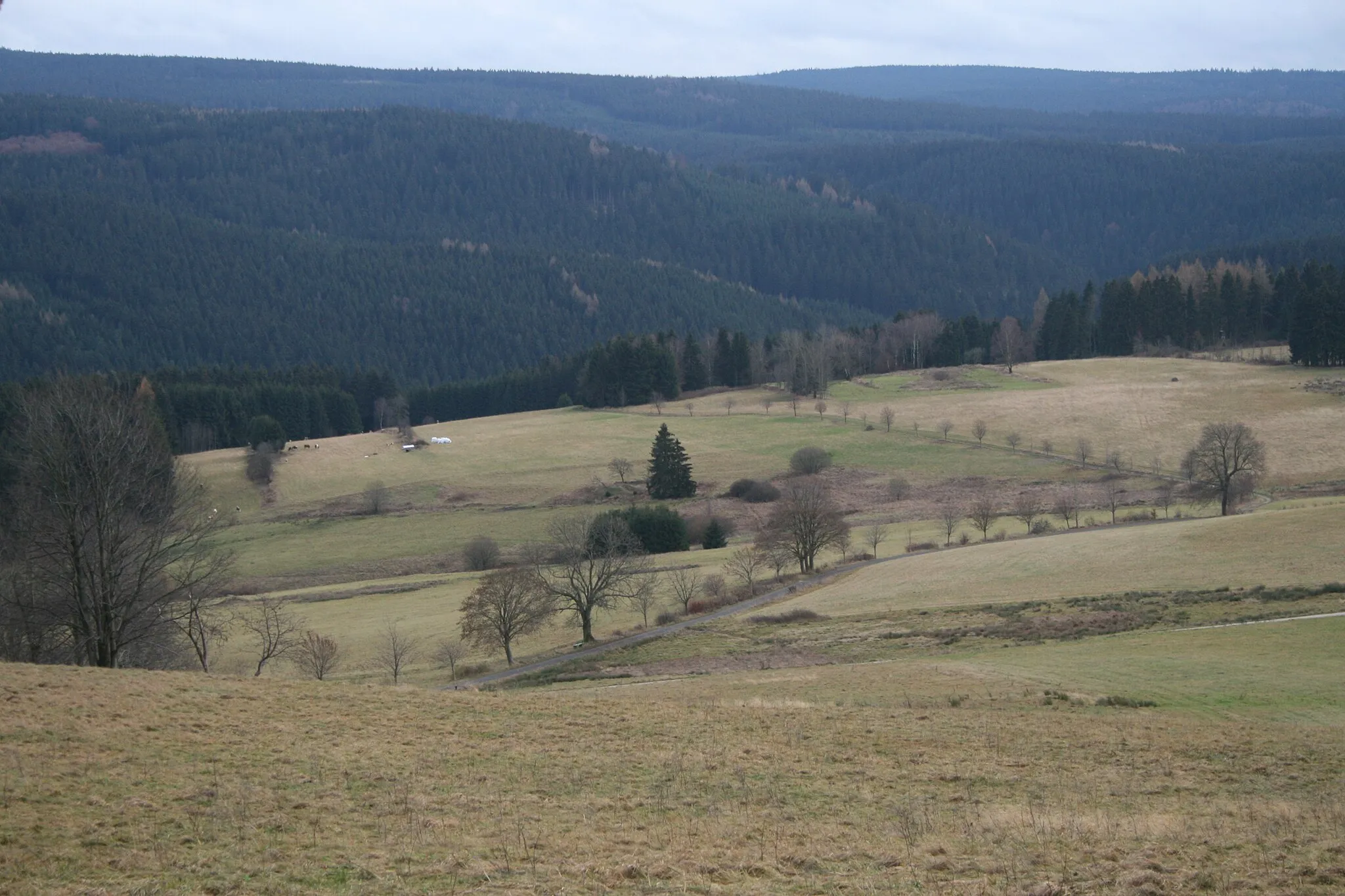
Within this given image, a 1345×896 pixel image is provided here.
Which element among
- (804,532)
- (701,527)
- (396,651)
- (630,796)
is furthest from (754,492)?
(630,796)

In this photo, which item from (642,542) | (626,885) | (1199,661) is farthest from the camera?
(642,542)

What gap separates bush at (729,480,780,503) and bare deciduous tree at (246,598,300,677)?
1589 inches

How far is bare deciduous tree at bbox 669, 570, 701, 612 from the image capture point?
189 ft

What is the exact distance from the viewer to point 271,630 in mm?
51438

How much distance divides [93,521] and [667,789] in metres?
21.2

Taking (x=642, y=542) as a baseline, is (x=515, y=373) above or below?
above

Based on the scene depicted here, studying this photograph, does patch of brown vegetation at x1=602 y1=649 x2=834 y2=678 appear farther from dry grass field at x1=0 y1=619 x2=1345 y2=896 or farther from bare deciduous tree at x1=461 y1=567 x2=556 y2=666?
dry grass field at x1=0 y1=619 x2=1345 y2=896

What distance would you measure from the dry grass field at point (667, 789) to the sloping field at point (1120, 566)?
1773cm

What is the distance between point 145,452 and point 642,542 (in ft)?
155

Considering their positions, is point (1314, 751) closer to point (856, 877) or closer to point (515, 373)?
point (856, 877)

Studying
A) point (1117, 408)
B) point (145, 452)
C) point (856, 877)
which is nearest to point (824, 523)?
point (145, 452)

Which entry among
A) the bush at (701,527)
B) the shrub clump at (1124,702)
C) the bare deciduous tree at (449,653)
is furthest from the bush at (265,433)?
the shrub clump at (1124,702)

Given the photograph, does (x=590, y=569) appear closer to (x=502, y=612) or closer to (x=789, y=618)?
(x=502, y=612)

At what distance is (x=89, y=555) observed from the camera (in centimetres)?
3353
